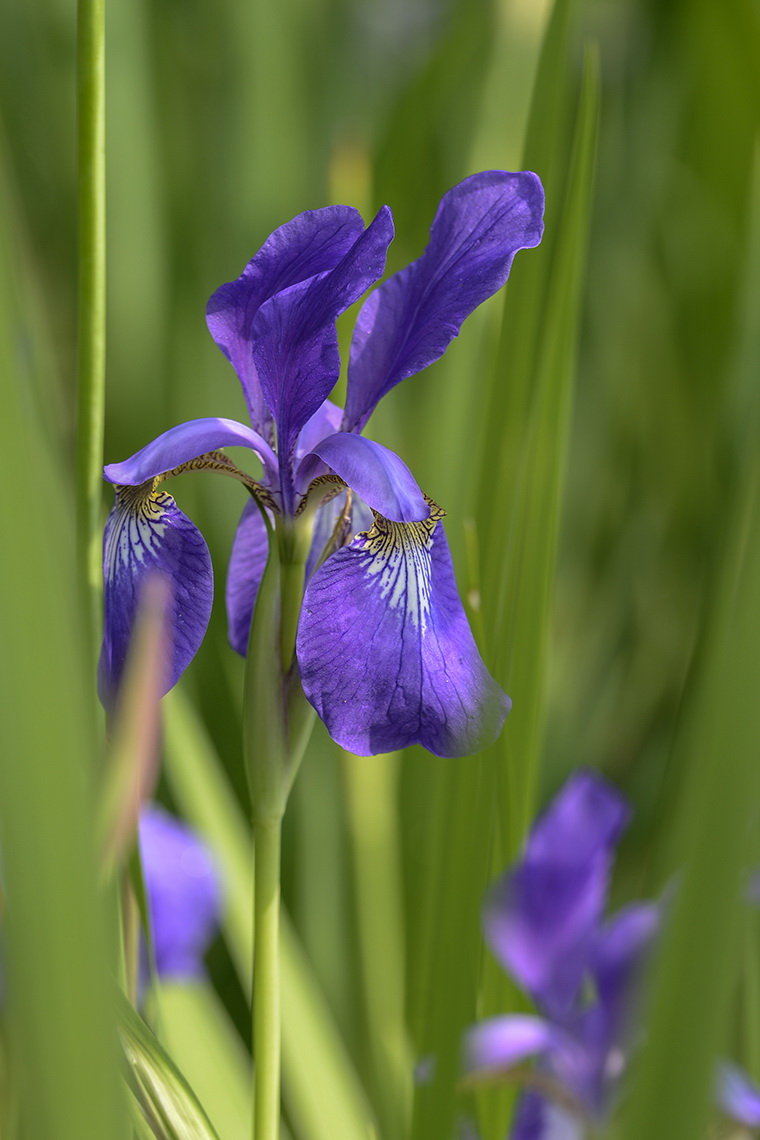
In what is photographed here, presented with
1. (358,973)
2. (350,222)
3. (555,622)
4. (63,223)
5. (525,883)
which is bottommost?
(358,973)

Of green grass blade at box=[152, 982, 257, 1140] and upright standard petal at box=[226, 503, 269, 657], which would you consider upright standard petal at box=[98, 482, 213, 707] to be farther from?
green grass blade at box=[152, 982, 257, 1140]

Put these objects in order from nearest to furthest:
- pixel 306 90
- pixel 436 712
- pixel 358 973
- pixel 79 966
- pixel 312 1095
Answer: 1. pixel 79 966
2. pixel 436 712
3. pixel 312 1095
4. pixel 358 973
5. pixel 306 90

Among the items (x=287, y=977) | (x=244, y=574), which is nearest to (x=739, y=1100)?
(x=287, y=977)

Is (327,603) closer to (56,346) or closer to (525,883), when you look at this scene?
(525,883)

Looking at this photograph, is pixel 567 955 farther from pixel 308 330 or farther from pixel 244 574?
pixel 308 330

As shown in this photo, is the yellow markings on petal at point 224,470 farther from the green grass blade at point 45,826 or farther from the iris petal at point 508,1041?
the iris petal at point 508,1041

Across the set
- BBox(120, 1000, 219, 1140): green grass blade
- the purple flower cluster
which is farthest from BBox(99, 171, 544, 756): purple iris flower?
the purple flower cluster

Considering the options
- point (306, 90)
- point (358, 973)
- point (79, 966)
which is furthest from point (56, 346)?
point (79, 966)

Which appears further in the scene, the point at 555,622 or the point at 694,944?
the point at 555,622
